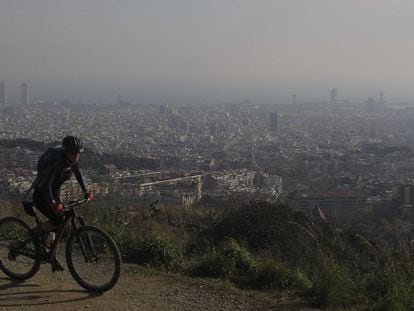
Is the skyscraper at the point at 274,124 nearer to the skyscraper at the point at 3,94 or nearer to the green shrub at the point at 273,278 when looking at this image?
the skyscraper at the point at 3,94

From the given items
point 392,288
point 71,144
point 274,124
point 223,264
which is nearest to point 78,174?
point 71,144

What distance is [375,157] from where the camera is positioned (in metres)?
36.9

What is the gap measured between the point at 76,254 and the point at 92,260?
152mm

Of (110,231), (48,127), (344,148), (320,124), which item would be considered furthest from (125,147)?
(110,231)

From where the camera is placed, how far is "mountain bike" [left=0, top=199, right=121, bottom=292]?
4.90 metres

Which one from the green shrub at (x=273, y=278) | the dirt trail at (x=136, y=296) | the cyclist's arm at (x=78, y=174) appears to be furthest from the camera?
the green shrub at (x=273, y=278)

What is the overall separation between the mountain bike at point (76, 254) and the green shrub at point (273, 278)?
4.15 feet

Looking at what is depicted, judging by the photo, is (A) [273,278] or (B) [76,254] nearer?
(B) [76,254]

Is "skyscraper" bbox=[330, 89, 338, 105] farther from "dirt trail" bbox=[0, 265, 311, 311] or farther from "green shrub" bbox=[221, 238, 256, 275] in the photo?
"dirt trail" bbox=[0, 265, 311, 311]

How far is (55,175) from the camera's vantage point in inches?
191

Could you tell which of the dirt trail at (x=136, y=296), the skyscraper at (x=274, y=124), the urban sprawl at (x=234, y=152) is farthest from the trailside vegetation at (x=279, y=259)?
the skyscraper at (x=274, y=124)

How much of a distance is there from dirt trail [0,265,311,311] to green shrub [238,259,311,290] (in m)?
0.22

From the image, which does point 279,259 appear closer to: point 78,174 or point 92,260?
point 92,260

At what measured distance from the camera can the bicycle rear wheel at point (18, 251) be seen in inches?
204
